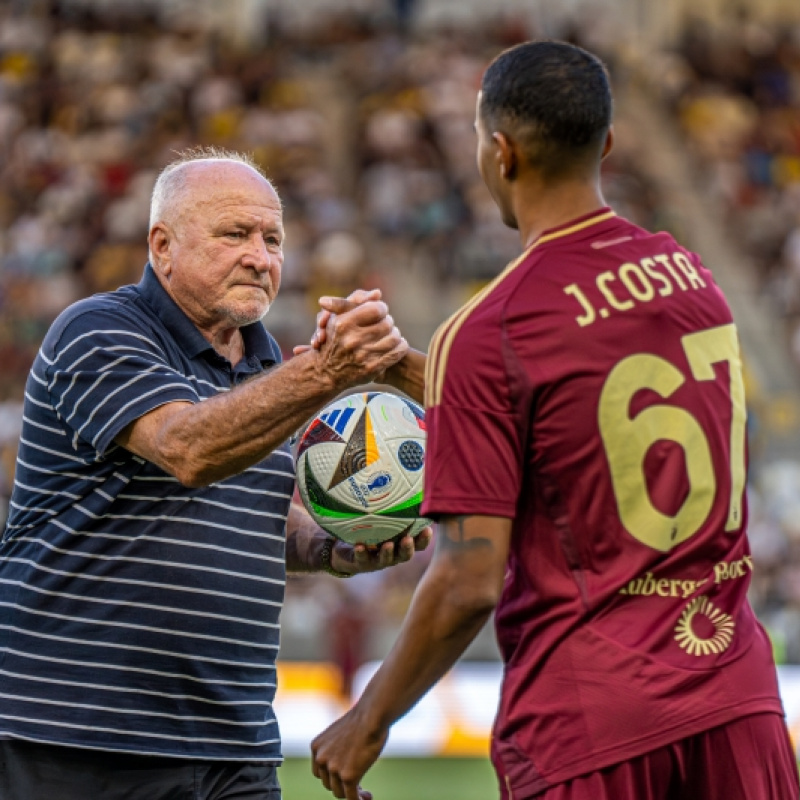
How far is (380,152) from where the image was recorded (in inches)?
670

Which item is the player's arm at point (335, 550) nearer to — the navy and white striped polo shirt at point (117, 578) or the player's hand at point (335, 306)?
the navy and white striped polo shirt at point (117, 578)

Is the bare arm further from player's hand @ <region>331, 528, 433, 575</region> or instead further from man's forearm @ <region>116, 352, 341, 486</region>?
player's hand @ <region>331, 528, 433, 575</region>

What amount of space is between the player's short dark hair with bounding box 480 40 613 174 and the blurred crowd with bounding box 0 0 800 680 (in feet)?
29.7

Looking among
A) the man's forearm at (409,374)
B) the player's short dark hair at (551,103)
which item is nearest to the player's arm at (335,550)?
the man's forearm at (409,374)

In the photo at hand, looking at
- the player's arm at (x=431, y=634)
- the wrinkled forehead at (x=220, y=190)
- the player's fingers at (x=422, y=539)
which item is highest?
the wrinkled forehead at (x=220, y=190)

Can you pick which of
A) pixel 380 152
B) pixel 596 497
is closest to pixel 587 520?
pixel 596 497

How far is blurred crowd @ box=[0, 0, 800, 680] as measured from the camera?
14734 millimetres

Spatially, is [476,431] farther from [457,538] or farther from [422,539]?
[422,539]

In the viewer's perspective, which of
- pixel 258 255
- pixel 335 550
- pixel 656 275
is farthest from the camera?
pixel 335 550

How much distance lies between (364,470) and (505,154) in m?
1.23

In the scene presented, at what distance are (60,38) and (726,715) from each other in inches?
721

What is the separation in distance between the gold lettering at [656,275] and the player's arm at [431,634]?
57 centimetres

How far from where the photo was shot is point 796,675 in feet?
31.7

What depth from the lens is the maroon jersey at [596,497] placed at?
2842mm
